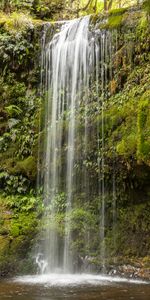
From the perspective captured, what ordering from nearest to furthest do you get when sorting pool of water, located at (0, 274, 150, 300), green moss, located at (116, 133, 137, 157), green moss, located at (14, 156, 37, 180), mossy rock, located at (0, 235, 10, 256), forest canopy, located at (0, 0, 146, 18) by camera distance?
pool of water, located at (0, 274, 150, 300) < green moss, located at (116, 133, 137, 157) < mossy rock, located at (0, 235, 10, 256) < green moss, located at (14, 156, 37, 180) < forest canopy, located at (0, 0, 146, 18)

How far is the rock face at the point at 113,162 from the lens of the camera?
8.65m

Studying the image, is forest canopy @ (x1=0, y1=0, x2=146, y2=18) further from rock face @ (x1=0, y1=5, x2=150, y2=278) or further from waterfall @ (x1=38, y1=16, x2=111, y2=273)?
waterfall @ (x1=38, y1=16, x2=111, y2=273)

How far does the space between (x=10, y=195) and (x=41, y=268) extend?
2.20m

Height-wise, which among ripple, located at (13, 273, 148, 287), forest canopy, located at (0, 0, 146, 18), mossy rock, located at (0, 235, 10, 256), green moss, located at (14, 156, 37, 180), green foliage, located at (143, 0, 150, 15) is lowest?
ripple, located at (13, 273, 148, 287)

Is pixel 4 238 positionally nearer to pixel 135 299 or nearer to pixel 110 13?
pixel 135 299

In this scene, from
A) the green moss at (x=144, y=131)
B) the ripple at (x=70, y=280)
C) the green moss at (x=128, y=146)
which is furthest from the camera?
the green moss at (x=128, y=146)

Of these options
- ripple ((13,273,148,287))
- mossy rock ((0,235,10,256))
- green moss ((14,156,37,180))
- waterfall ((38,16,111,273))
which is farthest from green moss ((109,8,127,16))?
ripple ((13,273,148,287))

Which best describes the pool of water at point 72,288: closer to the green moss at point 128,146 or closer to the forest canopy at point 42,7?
the green moss at point 128,146

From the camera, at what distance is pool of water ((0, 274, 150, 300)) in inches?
250

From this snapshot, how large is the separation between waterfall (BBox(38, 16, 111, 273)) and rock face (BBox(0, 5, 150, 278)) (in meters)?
0.14

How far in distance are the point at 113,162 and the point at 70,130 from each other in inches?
58.3

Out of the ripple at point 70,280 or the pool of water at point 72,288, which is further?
the ripple at point 70,280

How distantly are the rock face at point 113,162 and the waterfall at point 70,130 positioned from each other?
14 centimetres

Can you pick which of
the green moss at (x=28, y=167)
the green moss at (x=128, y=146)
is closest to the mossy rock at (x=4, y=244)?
the green moss at (x=28, y=167)
